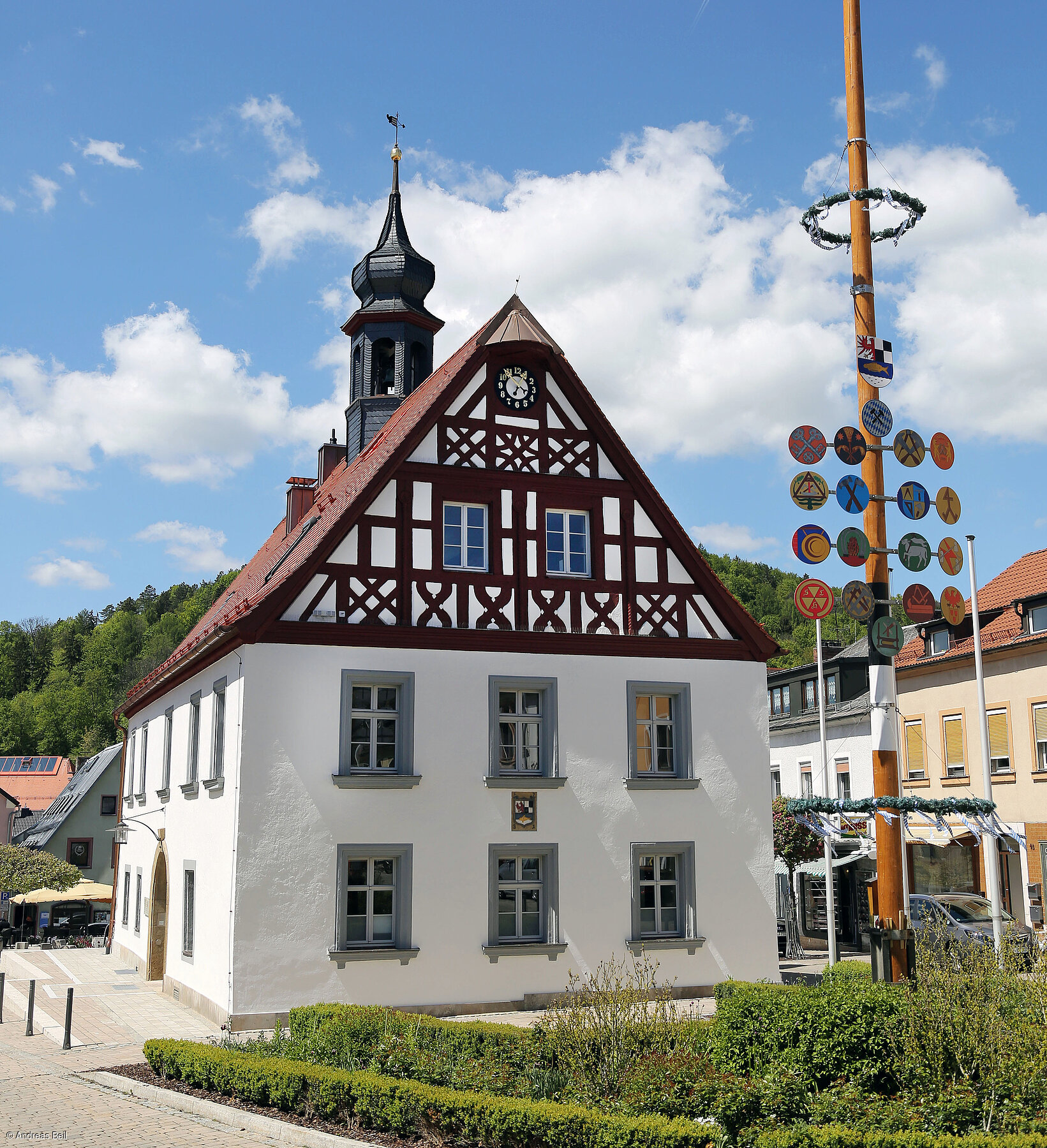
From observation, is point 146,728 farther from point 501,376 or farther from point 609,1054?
point 609,1054

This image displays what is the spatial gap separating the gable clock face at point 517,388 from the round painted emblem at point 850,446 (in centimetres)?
826

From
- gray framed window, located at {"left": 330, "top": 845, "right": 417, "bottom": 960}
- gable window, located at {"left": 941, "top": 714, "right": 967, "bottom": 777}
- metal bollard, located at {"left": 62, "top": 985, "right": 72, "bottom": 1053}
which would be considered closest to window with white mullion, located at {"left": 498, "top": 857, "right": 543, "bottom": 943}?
gray framed window, located at {"left": 330, "top": 845, "right": 417, "bottom": 960}

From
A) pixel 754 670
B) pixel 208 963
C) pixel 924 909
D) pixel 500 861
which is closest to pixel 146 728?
pixel 208 963

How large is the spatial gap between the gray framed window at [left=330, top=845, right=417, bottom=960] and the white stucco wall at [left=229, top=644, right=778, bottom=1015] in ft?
0.59

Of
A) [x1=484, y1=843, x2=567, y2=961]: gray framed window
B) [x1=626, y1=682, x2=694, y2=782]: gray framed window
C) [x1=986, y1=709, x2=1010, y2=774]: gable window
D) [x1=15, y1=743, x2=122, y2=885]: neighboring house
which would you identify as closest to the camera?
[x1=484, y1=843, x2=567, y2=961]: gray framed window

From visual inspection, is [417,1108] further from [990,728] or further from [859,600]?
[990,728]

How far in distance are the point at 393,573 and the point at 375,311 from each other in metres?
9.81

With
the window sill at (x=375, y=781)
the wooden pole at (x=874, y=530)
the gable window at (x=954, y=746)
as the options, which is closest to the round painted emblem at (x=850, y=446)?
the wooden pole at (x=874, y=530)

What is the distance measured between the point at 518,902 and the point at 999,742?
19275 millimetres

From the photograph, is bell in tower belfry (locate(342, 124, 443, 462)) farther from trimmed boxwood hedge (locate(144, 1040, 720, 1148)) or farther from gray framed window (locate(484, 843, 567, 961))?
trimmed boxwood hedge (locate(144, 1040, 720, 1148))

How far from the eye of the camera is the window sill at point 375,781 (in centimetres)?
1803

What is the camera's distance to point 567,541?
20734 millimetres

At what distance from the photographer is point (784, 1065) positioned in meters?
9.70

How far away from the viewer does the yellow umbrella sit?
38.3 m
